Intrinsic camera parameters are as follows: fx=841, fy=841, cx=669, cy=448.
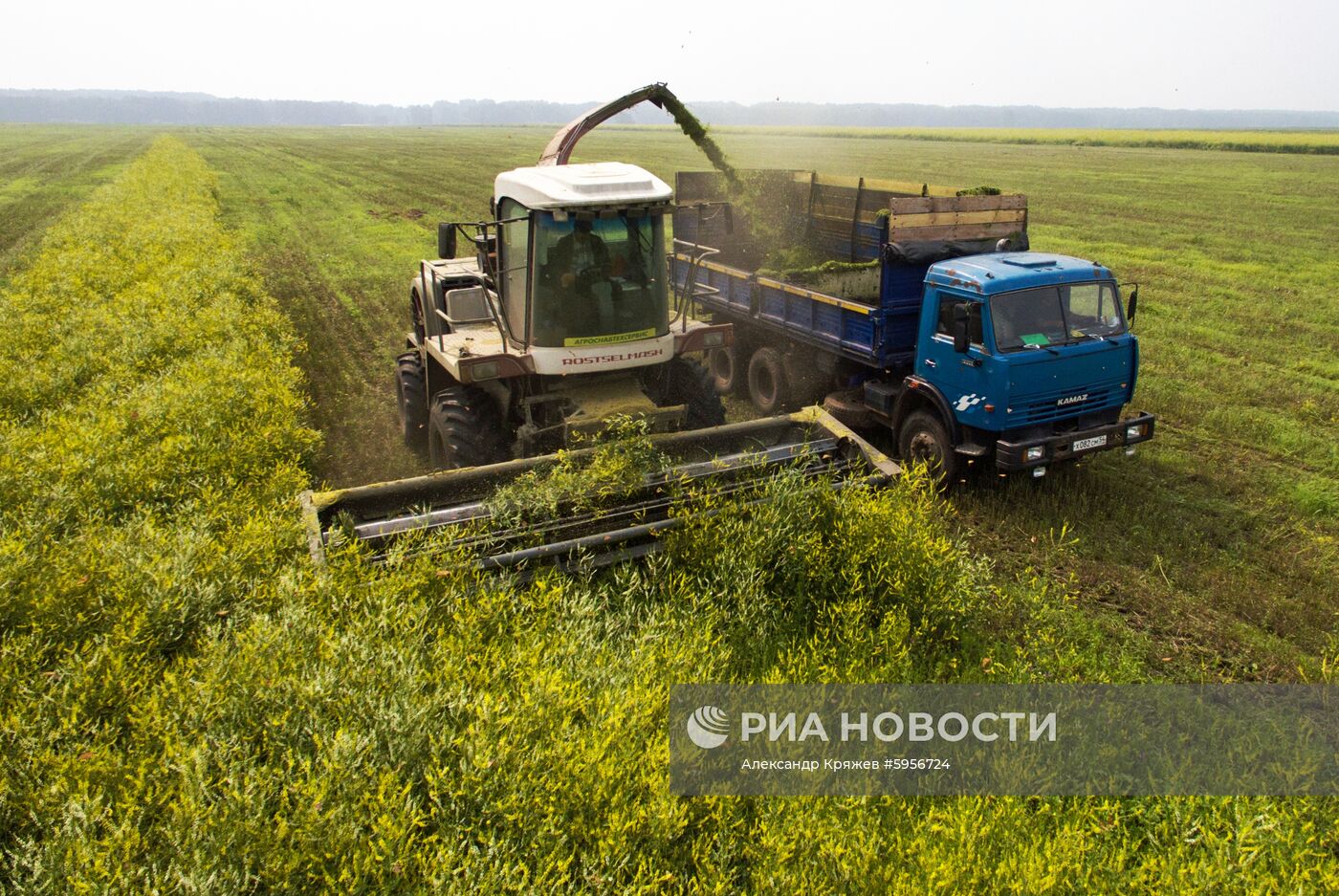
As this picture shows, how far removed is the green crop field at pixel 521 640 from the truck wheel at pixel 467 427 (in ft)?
4.56

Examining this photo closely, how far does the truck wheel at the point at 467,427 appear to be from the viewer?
25.1 ft

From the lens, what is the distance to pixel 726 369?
1240 centimetres

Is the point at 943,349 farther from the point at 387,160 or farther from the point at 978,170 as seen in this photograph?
the point at 387,160

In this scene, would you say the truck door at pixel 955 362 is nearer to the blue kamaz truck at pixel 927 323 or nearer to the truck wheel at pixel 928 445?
the blue kamaz truck at pixel 927 323

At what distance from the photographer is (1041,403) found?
25.8ft

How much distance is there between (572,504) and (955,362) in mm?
4209

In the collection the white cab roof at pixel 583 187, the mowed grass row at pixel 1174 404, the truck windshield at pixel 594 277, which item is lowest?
the mowed grass row at pixel 1174 404

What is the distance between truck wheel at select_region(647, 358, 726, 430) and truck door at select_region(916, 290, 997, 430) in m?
2.17

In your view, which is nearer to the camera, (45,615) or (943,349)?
(45,615)

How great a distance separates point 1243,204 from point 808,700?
111 ft

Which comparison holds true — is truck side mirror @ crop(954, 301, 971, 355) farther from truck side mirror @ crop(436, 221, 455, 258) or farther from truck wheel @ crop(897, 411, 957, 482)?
truck side mirror @ crop(436, 221, 455, 258)

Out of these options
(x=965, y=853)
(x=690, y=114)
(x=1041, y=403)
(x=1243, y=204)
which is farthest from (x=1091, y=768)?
(x=1243, y=204)

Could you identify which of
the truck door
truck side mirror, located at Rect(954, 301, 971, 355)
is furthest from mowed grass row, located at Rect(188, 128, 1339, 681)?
truck side mirror, located at Rect(954, 301, 971, 355)

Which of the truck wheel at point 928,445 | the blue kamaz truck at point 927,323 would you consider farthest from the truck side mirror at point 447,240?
the truck wheel at point 928,445
